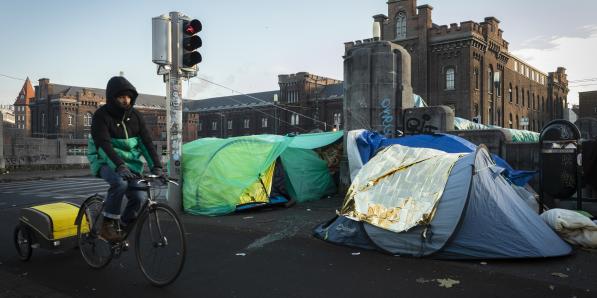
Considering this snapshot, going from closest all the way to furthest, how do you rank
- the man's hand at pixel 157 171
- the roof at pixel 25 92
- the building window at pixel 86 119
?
the man's hand at pixel 157 171
the building window at pixel 86 119
the roof at pixel 25 92

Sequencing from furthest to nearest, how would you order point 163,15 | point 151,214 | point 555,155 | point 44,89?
point 44,89 → point 163,15 → point 555,155 → point 151,214

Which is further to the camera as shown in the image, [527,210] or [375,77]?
[375,77]

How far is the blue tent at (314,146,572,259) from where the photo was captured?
5.02 meters

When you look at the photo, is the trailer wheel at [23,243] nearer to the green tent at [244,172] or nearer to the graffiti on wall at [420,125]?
the green tent at [244,172]

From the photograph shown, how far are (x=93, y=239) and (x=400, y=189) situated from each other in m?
3.77

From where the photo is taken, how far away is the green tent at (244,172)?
29.0 feet

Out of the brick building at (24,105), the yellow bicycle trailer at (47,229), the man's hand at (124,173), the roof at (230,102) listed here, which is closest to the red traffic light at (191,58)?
the yellow bicycle trailer at (47,229)

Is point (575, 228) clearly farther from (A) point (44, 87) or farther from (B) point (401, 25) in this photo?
(A) point (44, 87)

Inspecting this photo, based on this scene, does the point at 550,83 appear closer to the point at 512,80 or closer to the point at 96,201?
the point at 512,80

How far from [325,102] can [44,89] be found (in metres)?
61.9

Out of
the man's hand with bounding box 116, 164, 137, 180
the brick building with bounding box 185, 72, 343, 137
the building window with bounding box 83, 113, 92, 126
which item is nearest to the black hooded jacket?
the man's hand with bounding box 116, 164, 137, 180

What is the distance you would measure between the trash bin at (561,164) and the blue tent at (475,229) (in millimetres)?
1641

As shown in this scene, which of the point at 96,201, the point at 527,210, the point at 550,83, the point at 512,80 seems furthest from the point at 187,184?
the point at 550,83

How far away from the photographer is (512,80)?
190 feet
